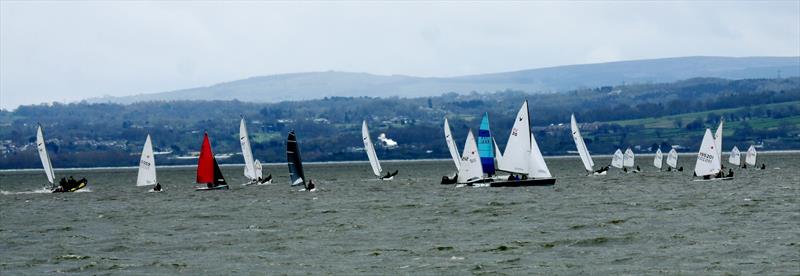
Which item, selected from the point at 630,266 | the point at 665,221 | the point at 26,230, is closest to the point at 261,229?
the point at 26,230

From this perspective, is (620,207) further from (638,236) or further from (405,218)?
(638,236)

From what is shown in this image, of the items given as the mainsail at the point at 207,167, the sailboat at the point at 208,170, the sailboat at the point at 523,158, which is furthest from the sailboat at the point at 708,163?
the sailboat at the point at 208,170

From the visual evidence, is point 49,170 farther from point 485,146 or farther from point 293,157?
point 485,146

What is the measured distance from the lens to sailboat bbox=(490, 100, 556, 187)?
3989 inches

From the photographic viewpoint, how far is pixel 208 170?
122 metres

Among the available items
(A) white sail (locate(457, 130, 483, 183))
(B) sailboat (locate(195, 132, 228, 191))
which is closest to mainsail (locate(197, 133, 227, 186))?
(B) sailboat (locate(195, 132, 228, 191))

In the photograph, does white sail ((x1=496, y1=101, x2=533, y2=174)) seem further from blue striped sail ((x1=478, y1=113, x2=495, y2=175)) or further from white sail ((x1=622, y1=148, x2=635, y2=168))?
white sail ((x1=622, y1=148, x2=635, y2=168))

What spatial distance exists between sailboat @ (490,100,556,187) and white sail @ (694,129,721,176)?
641 inches

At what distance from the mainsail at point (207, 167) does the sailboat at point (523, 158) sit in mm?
27704

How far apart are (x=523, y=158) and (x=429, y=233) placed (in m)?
40.1

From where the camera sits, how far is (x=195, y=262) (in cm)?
5147

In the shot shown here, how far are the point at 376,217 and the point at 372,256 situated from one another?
2344cm

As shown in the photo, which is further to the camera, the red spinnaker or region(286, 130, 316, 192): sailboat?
the red spinnaker

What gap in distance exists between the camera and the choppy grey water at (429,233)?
160 ft
